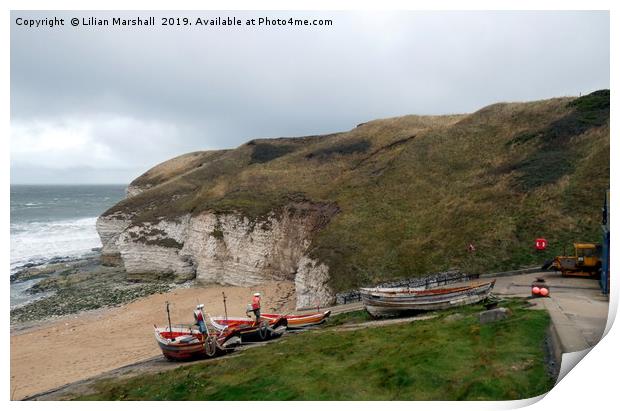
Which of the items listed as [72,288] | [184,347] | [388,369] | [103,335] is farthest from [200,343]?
[72,288]

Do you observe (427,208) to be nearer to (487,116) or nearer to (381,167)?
(381,167)

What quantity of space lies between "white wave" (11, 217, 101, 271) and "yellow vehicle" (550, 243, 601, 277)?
64.6 m

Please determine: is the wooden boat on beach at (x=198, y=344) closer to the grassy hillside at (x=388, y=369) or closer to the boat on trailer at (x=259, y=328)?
the boat on trailer at (x=259, y=328)

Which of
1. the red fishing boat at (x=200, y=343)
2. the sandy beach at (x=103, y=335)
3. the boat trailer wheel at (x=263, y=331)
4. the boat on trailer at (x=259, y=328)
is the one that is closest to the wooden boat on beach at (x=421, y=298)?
the boat on trailer at (x=259, y=328)

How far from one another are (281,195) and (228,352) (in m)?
29.1

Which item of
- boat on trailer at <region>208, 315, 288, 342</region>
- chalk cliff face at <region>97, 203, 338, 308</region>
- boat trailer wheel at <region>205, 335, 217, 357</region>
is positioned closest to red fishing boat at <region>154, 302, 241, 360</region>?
boat trailer wheel at <region>205, 335, 217, 357</region>

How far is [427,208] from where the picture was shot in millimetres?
37375

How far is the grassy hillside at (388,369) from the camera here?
42.8 feet

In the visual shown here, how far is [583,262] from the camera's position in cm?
2383

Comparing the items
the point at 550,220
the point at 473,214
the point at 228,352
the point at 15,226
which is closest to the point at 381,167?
the point at 473,214

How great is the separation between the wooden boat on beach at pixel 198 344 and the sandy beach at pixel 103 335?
241 inches

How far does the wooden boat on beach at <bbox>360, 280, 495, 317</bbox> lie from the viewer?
21.7 meters

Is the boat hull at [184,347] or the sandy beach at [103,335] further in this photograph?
the sandy beach at [103,335]

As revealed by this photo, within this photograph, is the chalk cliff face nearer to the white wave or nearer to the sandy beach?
the sandy beach
